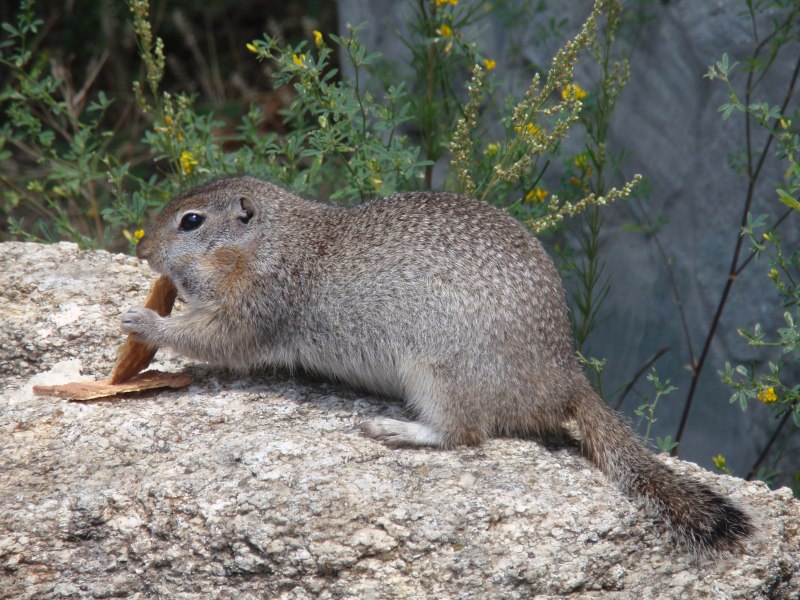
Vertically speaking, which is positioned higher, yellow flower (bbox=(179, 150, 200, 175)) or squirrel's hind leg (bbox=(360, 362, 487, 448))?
yellow flower (bbox=(179, 150, 200, 175))

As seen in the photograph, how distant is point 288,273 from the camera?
408cm

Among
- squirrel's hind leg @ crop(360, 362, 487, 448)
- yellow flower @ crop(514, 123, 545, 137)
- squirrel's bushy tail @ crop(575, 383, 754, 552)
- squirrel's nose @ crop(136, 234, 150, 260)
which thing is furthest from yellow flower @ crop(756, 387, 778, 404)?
squirrel's nose @ crop(136, 234, 150, 260)

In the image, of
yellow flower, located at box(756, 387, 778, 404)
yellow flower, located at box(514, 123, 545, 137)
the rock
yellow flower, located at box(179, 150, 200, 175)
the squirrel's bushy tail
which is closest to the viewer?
the rock

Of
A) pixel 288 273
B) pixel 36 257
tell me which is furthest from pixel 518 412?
pixel 36 257

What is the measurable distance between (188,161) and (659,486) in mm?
2700

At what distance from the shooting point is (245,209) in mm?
4211

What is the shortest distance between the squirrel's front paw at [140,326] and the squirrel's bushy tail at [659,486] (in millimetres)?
1680

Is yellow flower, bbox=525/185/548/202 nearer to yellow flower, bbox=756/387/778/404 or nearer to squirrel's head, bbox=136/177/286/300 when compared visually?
squirrel's head, bbox=136/177/286/300

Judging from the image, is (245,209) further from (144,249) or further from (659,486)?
(659,486)

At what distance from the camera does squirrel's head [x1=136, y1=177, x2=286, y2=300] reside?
4141 mm

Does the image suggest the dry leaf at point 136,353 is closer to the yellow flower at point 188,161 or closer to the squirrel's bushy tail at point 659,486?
the yellow flower at point 188,161

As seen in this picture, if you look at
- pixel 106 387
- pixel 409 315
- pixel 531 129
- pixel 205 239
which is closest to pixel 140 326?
pixel 106 387

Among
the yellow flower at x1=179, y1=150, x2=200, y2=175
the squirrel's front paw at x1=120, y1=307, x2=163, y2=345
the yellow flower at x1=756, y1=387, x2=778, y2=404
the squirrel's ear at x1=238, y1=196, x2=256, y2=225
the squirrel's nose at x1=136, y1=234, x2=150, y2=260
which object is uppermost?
the yellow flower at x1=179, y1=150, x2=200, y2=175

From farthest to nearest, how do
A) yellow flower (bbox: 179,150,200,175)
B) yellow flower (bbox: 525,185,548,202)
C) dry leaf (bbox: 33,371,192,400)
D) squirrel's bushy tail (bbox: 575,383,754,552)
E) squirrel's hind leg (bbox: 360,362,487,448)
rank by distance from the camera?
yellow flower (bbox: 525,185,548,202) → yellow flower (bbox: 179,150,200,175) → dry leaf (bbox: 33,371,192,400) → squirrel's hind leg (bbox: 360,362,487,448) → squirrel's bushy tail (bbox: 575,383,754,552)
